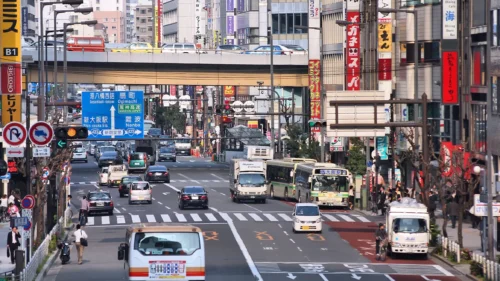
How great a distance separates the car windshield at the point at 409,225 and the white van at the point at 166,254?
16.2 meters

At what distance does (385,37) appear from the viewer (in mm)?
73062

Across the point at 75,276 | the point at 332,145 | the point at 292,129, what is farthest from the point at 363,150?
the point at 75,276

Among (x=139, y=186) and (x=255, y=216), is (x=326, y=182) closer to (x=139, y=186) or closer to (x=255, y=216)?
(x=255, y=216)

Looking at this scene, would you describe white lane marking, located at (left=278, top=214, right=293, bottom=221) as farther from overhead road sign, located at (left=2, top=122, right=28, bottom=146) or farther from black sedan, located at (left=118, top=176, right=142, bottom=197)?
overhead road sign, located at (left=2, top=122, right=28, bottom=146)

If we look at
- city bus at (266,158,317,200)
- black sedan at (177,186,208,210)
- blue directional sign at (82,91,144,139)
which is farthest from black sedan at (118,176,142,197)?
blue directional sign at (82,91,144,139)

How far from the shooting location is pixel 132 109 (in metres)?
58.3

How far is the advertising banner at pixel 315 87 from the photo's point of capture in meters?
89.3

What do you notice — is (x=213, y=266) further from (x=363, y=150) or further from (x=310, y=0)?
(x=310, y=0)

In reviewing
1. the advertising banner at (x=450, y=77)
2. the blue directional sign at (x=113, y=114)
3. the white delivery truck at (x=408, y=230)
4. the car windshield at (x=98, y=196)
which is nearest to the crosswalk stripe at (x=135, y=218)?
the car windshield at (x=98, y=196)

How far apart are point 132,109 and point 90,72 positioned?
26684 millimetres

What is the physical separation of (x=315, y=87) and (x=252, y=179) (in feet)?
66.5

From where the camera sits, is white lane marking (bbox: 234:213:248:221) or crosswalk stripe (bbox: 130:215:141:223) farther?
white lane marking (bbox: 234:213:248:221)

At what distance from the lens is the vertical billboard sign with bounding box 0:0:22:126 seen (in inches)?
2371

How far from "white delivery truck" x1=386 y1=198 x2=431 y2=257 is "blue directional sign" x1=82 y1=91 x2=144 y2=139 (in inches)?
752
